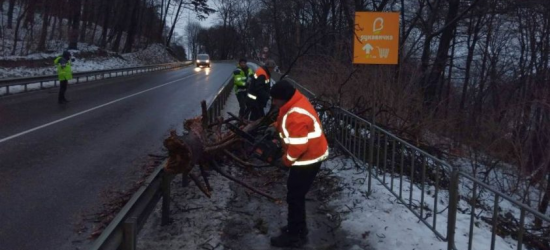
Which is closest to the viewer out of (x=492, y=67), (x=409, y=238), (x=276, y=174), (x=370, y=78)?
(x=409, y=238)

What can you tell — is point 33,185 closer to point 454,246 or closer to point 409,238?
point 409,238

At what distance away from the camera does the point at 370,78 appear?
12.1 meters

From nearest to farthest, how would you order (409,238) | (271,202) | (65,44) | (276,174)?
1. (409,238)
2. (271,202)
3. (276,174)
4. (65,44)

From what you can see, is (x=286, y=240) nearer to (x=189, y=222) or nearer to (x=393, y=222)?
(x=189, y=222)

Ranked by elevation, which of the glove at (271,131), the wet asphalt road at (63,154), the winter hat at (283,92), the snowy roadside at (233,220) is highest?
the winter hat at (283,92)

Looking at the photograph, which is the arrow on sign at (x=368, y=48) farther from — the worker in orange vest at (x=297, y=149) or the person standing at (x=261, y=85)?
the person standing at (x=261, y=85)

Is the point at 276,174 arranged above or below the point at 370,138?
below

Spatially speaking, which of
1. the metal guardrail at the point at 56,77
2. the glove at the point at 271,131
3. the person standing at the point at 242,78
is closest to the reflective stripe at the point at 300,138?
the glove at the point at 271,131

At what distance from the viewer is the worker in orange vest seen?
5.39 metres

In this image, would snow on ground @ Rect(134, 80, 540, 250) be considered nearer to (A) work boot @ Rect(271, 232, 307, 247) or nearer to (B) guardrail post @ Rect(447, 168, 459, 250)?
(A) work boot @ Rect(271, 232, 307, 247)

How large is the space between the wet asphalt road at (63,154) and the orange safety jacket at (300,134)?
2395mm

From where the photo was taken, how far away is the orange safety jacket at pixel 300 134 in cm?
538

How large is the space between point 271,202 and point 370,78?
5871mm

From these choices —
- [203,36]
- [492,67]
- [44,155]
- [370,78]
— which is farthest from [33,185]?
[203,36]
